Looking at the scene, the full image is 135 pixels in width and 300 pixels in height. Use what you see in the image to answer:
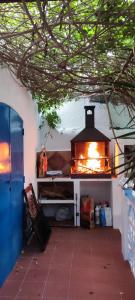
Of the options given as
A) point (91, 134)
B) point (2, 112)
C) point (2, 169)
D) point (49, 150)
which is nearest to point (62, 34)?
point (2, 112)

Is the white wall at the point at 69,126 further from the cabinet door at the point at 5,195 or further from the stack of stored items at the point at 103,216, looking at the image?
the cabinet door at the point at 5,195

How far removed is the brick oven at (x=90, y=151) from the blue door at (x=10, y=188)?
4.49 ft

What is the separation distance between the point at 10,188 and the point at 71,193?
7.34 feet

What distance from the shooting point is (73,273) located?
137 inches

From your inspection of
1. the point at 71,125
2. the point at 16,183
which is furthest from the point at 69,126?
the point at 16,183

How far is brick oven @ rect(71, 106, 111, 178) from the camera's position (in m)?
5.30

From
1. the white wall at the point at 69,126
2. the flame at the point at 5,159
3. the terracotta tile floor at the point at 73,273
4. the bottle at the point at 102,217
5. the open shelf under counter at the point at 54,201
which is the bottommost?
the terracotta tile floor at the point at 73,273

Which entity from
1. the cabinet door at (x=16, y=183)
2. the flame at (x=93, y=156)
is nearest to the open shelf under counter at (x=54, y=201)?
the flame at (x=93, y=156)

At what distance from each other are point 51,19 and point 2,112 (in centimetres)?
154

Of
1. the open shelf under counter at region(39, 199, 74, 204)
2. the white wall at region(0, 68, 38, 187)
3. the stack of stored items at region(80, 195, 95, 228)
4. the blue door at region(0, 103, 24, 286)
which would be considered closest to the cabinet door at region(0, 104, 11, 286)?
the blue door at region(0, 103, 24, 286)

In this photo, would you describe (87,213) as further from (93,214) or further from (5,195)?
(5,195)

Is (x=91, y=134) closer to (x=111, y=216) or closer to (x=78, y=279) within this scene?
(x=111, y=216)

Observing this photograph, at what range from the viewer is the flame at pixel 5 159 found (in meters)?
3.26

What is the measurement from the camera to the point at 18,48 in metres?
2.46
